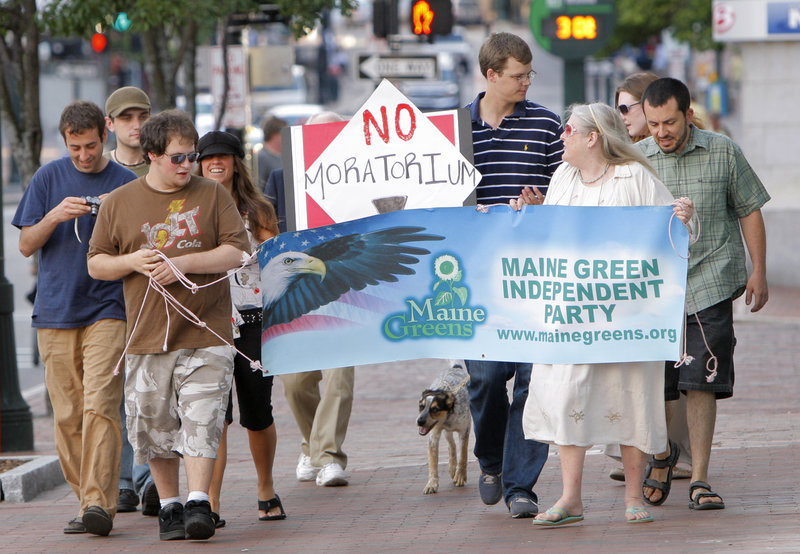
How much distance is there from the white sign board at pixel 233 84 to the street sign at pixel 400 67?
8.78 feet

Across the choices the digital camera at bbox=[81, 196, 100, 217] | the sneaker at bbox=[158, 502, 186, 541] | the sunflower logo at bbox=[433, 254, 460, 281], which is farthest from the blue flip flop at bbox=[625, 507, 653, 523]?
the digital camera at bbox=[81, 196, 100, 217]

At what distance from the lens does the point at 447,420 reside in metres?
7.79

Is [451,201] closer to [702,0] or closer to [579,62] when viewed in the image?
[579,62]

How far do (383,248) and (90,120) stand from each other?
1617mm

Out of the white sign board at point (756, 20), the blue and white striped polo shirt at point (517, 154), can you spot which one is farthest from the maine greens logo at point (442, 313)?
the white sign board at point (756, 20)

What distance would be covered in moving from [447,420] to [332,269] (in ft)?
4.61

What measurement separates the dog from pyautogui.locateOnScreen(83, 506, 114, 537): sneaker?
5.87ft

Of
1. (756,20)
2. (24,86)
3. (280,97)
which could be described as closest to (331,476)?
(24,86)

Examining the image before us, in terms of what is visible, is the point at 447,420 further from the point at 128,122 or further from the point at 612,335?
the point at 128,122

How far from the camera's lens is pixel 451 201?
22.5ft

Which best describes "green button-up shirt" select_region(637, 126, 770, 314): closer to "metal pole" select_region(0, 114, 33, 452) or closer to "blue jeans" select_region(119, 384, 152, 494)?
"blue jeans" select_region(119, 384, 152, 494)

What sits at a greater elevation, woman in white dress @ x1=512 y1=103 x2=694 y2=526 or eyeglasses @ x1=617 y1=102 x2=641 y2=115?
eyeglasses @ x1=617 y1=102 x2=641 y2=115

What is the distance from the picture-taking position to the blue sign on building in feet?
55.3

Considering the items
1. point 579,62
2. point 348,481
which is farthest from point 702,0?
point 348,481
